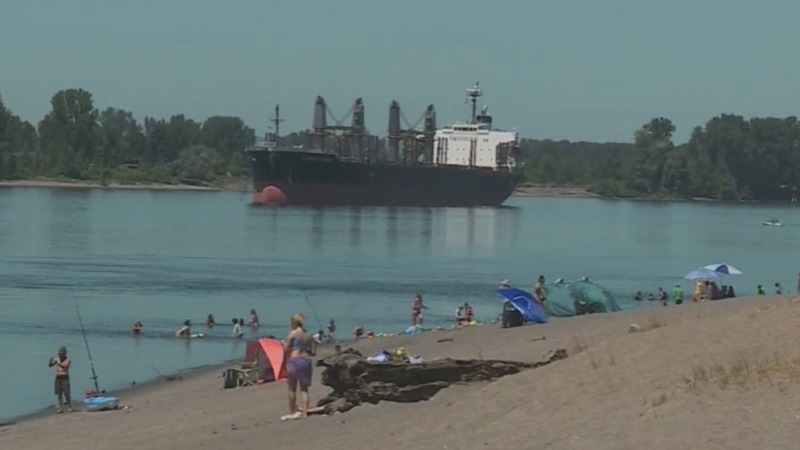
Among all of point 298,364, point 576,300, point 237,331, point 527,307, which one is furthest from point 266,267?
point 298,364

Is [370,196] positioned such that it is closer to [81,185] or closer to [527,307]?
[81,185]

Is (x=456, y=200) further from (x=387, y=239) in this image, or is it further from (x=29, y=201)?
(x=387, y=239)

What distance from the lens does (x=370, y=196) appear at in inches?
5310

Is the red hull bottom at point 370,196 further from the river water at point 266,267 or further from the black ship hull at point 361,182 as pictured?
the river water at point 266,267

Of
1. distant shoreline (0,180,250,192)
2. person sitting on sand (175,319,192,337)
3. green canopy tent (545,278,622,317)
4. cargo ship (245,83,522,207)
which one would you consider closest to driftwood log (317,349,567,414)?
green canopy tent (545,278,622,317)

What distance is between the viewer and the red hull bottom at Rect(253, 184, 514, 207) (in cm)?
13012

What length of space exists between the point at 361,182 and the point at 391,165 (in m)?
5.01

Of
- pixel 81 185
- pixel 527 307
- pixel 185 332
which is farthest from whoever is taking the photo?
pixel 81 185

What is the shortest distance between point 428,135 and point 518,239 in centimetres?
6103

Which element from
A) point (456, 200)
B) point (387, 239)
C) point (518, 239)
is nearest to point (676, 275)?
point (387, 239)

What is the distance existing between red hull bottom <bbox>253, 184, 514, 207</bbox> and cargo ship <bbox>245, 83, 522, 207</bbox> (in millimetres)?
88

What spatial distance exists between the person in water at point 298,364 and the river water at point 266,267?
8.82 m

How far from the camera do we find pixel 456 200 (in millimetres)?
142500

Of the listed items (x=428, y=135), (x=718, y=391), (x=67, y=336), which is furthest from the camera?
(x=428, y=135)
